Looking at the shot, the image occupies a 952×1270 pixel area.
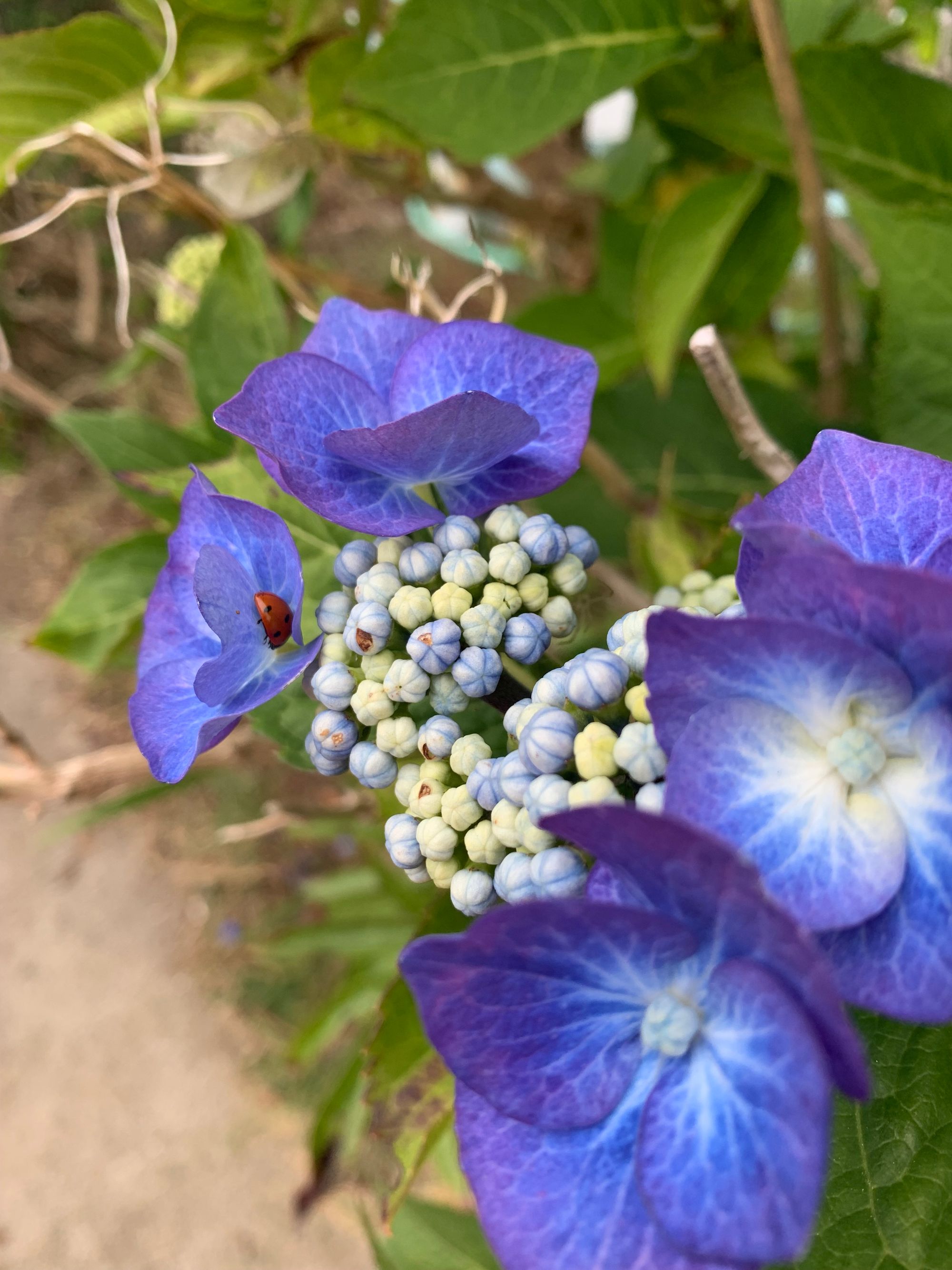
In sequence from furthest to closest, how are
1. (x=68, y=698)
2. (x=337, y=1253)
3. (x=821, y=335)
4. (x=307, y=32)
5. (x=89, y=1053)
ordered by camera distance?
(x=68, y=698) < (x=89, y=1053) < (x=337, y=1253) < (x=821, y=335) < (x=307, y=32)

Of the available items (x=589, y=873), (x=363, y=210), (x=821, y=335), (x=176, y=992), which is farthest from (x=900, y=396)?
(x=176, y=992)

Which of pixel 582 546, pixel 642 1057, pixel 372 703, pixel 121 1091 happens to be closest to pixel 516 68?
pixel 582 546

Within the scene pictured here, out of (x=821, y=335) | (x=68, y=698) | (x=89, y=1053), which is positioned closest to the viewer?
(x=821, y=335)

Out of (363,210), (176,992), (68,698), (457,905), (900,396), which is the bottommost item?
(176,992)

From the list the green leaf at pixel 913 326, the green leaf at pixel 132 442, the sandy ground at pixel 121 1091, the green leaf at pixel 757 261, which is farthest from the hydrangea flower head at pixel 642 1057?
the sandy ground at pixel 121 1091

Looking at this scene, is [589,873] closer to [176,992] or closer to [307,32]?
[307,32]

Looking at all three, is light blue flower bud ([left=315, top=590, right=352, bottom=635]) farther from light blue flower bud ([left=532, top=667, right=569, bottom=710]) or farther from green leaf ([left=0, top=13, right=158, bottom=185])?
green leaf ([left=0, top=13, right=158, bottom=185])
